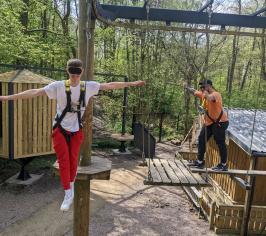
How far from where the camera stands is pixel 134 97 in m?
18.1

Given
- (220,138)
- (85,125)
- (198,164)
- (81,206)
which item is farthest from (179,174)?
(85,125)

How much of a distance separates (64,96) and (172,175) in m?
2.72

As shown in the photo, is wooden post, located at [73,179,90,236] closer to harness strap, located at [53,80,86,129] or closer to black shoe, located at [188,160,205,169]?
harness strap, located at [53,80,86,129]

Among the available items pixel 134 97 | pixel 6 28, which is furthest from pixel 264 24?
pixel 134 97

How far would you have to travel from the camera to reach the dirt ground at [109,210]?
8.13 meters

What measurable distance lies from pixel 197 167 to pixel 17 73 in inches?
230

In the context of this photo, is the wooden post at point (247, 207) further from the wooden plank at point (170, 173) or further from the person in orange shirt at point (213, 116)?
the wooden plank at point (170, 173)

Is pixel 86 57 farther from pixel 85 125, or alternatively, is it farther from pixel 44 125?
pixel 44 125

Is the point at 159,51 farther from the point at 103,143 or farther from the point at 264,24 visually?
the point at 264,24

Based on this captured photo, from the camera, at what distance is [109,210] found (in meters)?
9.29

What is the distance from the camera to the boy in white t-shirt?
12.7ft

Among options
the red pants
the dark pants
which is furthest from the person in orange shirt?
the red pants

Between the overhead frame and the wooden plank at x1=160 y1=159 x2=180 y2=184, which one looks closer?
the overhead frame

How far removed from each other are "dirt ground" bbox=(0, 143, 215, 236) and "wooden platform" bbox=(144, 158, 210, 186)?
2.50m
